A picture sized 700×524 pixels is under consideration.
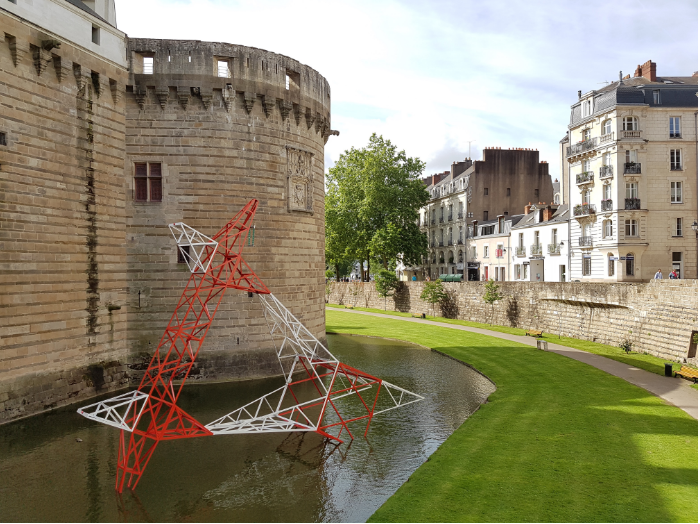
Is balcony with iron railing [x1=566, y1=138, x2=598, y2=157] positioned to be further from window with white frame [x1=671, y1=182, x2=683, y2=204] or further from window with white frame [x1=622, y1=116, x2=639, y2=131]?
window with white frame [x1=671, y1=182, x2=683, y2=204]

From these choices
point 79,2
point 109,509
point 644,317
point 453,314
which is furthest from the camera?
point 453,314

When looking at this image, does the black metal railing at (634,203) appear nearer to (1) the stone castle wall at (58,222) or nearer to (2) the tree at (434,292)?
(2) the tree at (434,292)

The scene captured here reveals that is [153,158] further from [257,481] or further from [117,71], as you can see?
[257,481]

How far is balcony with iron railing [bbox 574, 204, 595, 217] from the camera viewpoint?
40.7m

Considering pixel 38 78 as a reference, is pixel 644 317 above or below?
below

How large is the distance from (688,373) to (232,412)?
1518cm

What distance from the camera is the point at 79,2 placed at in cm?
1959

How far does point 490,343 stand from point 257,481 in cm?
2001

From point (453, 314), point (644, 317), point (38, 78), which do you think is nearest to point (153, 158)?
point (38, 78)

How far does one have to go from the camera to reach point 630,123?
1518 inches

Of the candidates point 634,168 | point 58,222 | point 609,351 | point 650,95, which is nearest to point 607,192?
point 634,168

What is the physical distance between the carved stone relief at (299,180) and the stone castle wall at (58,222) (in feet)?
20.9

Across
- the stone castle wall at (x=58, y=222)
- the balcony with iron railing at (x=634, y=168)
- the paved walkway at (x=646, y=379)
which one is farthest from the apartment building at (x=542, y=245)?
the stone castle wall at (x=58, y=222)

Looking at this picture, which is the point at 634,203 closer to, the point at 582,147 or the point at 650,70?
the point at 582,147
